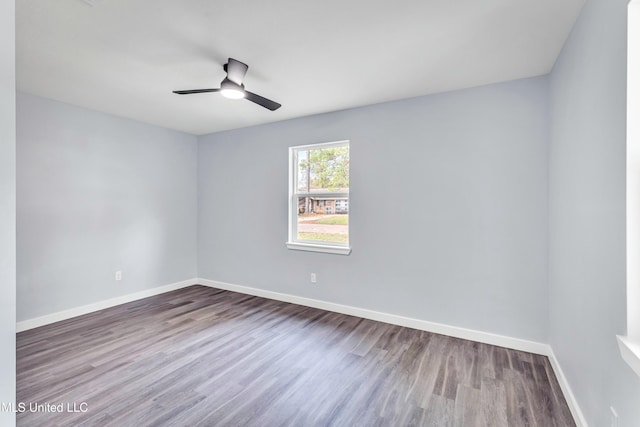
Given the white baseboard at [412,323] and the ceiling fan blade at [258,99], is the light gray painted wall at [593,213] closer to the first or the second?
the white baseboard at [412,323]

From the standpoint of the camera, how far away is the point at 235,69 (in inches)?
90.0

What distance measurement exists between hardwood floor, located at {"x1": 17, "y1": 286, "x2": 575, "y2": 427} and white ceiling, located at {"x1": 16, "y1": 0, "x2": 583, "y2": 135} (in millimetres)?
2506

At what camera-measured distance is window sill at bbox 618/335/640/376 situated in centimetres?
105

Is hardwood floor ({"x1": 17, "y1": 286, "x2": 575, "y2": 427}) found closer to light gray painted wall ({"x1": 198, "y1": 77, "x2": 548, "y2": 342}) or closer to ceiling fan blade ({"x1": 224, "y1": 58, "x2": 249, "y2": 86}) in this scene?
light gray painted wall ({"x1": 198, "y1": 77, "x2": 548, "y2": 342})

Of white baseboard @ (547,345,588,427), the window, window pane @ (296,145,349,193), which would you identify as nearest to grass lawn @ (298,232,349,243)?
the window

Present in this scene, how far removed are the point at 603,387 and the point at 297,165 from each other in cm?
354

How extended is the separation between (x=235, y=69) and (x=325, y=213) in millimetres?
2081

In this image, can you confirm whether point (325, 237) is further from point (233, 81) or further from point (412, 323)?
point (233, 81)

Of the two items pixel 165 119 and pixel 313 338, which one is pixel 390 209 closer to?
pixel 313 338

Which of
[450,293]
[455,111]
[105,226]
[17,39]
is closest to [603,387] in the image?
[450,293]

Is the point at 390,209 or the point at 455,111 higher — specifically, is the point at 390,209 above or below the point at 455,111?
below

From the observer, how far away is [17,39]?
6.50 feet

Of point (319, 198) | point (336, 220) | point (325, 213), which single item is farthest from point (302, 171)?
point (336, 220)

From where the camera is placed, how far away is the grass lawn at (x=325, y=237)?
371 centimetres
